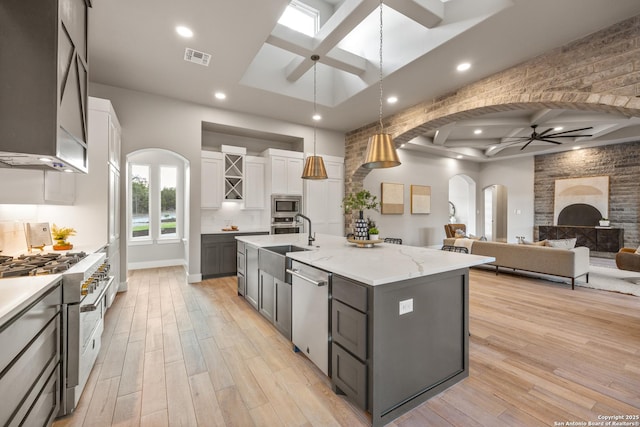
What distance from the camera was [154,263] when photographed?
19.2 ft

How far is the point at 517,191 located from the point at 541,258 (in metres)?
5.68

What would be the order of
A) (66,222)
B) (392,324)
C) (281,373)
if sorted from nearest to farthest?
(392,324) → (281,373) → (66,222)

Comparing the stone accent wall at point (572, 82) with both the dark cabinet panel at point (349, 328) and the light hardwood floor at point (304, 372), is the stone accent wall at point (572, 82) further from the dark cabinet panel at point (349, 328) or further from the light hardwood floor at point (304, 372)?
the dark cabinet panel at point (349, 328)

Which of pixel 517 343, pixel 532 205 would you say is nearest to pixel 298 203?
pixel 517 343

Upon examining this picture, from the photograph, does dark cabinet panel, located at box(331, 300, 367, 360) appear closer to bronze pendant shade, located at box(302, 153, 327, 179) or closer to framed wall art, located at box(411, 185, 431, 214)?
bronze pendant shade, located at box(302, 153, 327, 179)

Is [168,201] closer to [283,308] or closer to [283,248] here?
[283,248]

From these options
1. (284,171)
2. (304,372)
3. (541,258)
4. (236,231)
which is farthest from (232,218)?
(541,258)

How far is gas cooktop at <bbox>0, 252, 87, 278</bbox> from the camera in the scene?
152 centimetres

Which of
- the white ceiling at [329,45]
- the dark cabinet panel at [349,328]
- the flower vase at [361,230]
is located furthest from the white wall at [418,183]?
the dark cabinet panel at [349,328]

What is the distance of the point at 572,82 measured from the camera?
307 cm

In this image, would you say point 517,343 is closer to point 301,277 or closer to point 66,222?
point 301,277

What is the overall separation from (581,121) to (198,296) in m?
8.28

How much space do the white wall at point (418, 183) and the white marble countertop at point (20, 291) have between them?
6.29m

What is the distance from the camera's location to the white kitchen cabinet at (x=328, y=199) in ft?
19.8
